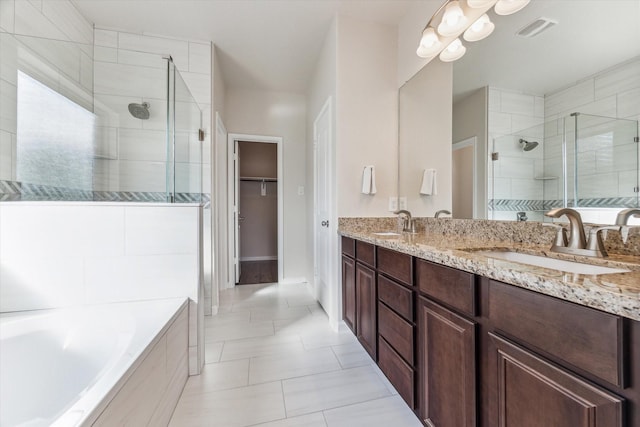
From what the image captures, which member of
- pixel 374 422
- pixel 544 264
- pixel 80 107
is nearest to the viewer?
pixel 544 264

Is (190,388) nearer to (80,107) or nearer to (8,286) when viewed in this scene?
(8,286)

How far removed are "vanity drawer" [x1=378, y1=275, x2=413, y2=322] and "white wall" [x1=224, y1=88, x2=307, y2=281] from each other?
2.16m

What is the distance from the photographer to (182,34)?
7.86 ft

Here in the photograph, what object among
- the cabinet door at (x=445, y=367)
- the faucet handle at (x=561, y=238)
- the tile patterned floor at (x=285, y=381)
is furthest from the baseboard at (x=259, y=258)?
the faucet handle at (x=561, y=238)

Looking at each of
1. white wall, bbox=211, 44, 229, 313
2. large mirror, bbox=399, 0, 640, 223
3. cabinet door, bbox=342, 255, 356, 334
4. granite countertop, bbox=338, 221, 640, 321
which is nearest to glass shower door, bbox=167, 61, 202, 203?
white wall, bbox=211, 44, 229, 313

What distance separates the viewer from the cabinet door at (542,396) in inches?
19.2

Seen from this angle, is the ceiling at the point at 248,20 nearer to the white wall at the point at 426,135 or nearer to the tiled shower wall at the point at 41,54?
the tiled shower wall at the point at 41,54

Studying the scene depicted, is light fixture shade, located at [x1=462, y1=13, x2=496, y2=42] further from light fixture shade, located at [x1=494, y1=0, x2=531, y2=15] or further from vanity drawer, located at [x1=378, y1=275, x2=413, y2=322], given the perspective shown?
vanity drawer, located at [x1=378, y1=275, x2=413, y2=322]

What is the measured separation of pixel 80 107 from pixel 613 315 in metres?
3.03

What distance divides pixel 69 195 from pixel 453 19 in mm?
2880

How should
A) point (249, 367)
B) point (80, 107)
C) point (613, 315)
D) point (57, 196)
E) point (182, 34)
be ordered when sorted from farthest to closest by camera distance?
point (182, 34) < point (80, 107) < point (57, 196) < point (249, 367) < point (613, 315)

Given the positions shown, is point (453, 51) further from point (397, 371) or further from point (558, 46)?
point (397, 371)

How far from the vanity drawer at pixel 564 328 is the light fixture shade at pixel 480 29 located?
151 cm

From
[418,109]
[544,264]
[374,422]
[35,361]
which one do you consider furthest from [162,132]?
[544,264]
